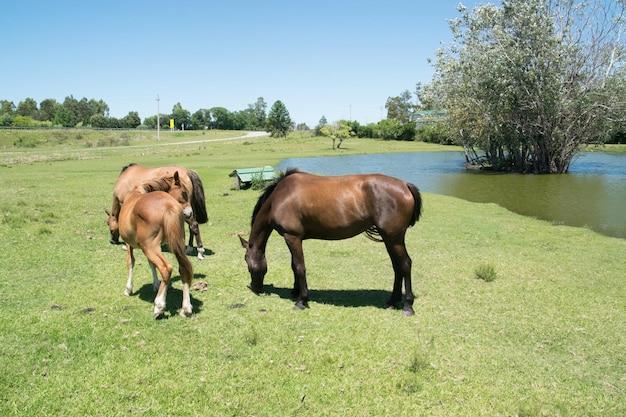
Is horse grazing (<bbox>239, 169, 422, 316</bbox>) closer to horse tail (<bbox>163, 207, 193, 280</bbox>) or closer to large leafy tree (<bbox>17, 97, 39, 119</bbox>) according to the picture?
horse tail (<bbox>163, 207, 193, 280</bbox>)

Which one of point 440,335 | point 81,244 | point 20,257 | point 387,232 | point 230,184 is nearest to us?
point 440,335

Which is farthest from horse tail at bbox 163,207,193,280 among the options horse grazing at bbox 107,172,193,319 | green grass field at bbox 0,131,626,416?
green grass field at bbox 0,131,626,416

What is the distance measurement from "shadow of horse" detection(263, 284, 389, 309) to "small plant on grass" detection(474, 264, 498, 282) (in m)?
2.03

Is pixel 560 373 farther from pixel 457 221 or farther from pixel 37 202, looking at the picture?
pixel 37 202

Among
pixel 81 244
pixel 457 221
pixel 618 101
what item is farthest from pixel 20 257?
pixel 618 101

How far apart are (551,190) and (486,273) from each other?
63.2 ft

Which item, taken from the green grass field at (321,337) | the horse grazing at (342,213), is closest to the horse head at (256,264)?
the horse grazing at (342,213)

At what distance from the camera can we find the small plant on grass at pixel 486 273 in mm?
8688

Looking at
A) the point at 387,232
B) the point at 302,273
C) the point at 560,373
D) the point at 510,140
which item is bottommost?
the point at 560,373

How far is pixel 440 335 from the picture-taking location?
632 cm

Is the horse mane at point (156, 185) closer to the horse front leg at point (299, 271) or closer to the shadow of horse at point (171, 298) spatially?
the shadow of horse at point (171, 298)

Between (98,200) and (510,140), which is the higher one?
(510,140)

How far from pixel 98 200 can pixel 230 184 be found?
276 inches

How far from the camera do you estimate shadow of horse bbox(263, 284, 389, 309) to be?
7578 mm
